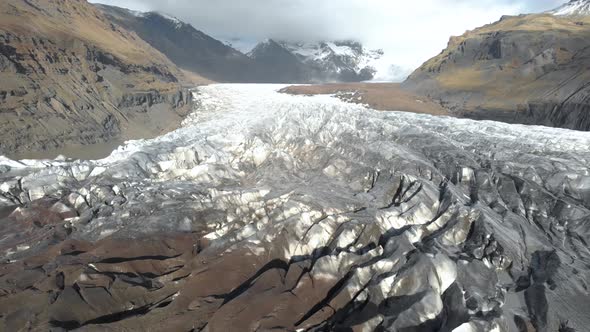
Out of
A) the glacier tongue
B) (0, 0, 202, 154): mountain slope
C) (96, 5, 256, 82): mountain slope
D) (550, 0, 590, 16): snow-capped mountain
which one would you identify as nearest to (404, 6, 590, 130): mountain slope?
(550, 0, 590, 16): snow-capped mountain

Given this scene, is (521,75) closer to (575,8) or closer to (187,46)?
(575,8)

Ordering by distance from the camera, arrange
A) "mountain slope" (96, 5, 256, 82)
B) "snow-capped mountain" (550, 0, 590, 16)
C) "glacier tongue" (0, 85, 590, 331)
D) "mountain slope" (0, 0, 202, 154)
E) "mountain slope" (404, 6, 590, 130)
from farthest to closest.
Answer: "mountain slope" (96, 5, 256, 82) < "snow-capped mountain" (550, 0, 590, 16) < "mountain slope" (404, 6, 590, 130) < "mountain slope" (0, 0, 202, 154) < "glacier tongue" (0, 85, 590, 331)

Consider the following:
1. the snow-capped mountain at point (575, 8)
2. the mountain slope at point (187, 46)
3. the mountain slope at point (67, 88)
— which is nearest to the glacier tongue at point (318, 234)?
the mountain slope at point (67, 88)

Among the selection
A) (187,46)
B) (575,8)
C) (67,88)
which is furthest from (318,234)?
(187,46)

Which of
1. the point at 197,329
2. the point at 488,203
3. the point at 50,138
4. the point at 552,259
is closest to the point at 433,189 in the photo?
the point at 488,203

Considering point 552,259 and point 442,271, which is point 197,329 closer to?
point 442,271

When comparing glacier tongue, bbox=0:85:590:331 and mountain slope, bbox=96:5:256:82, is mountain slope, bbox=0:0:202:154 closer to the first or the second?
glacier tongue, bbox=0:85:590:331

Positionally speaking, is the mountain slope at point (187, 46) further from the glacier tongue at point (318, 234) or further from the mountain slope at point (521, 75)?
the glacier tongue at point (318, 234)
